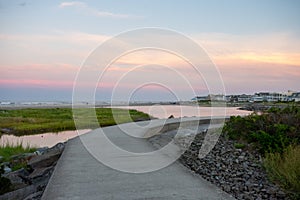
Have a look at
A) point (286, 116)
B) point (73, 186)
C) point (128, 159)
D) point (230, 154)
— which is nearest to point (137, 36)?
point (128, 159)

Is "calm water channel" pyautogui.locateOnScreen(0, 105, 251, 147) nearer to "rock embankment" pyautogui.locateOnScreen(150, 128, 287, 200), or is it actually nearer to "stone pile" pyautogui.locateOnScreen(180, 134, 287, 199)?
"rock embankment" pyautogui.locateOnScreen(150, 128, 287, 200)

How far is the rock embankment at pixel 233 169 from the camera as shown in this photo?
7.21 metres

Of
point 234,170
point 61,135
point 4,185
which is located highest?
point 234,170

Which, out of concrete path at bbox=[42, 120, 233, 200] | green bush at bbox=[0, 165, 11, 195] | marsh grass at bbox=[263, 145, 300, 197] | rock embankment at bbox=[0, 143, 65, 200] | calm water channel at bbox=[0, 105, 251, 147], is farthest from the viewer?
calm water channel at bbox=[0, 105, 251, 147]

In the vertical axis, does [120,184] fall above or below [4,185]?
above

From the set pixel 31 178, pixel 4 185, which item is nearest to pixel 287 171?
pixel 4 185

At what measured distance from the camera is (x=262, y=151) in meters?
10.4

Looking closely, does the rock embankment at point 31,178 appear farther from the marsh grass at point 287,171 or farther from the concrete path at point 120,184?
the marsh grass at point 287,171

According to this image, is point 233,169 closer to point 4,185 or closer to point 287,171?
point 287,171

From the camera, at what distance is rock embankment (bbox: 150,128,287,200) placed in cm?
721

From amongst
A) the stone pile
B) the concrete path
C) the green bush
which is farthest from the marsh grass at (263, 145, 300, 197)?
the green bush

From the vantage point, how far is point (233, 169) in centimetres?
901

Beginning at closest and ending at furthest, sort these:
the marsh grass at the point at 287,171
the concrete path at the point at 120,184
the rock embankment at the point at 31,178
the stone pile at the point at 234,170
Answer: the concrete path at the point at 120,184, the marsh grass at the point at 287,171, the stone pile at the point at 234,170, the rock embankment at the point at 31,178

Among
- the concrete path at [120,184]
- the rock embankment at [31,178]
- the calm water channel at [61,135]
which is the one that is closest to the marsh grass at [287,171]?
the concrete path at [120,184]
